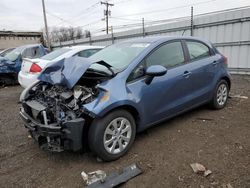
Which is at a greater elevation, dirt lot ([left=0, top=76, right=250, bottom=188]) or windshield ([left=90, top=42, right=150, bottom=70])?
windshield ([left=90, top=42, right=150, bottom=70])

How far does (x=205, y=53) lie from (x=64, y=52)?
13.5 feet

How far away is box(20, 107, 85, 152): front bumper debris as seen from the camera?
2740mm

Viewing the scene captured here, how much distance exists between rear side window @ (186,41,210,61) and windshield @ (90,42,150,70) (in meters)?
0.95

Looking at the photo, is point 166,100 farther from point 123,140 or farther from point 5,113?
point 5,113

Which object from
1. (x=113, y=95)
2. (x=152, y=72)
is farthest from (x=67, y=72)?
(x=152, y=72)

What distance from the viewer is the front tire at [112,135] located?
2857 millimetres

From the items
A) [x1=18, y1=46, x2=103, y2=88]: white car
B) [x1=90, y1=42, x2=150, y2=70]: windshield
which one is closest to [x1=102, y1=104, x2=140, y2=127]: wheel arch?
[x1=90, y1=42, x2=150, y2=70]: windshield

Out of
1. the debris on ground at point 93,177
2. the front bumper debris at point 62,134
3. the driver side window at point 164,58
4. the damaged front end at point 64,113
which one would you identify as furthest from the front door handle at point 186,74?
the debris on ground at point 93,177

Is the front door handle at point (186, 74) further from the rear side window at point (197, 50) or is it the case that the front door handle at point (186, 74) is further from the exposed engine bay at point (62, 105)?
the exposed engine bay at point (62, 105)

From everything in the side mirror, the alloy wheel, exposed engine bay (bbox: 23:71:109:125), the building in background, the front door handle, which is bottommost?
the alloy wheel

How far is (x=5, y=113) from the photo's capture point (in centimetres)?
558

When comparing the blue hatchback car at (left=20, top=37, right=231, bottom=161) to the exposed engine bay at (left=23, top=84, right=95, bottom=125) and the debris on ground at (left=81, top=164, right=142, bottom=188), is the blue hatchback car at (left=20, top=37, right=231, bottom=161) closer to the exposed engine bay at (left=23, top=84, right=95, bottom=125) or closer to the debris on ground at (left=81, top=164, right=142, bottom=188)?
the exposed engine bay at (left=23, top=84, right=95, bottom=125)

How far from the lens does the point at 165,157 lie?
3.11 m

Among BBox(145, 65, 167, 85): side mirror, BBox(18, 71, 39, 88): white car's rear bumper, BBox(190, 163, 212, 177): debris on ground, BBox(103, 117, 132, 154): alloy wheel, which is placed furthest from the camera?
BBox(18, 71, 39, 88): white car's rear bumper
